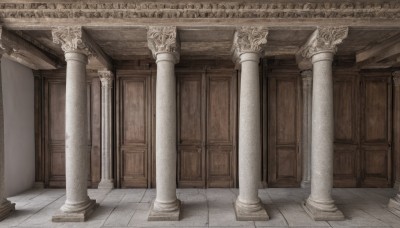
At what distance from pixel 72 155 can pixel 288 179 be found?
5789 millimetres

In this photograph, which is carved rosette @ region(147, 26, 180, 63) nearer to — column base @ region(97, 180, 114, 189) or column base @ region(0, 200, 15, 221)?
column base @ region(97, 180, 114, 189)

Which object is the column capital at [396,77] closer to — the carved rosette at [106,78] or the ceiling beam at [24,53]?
the carved rosette at [106,78]

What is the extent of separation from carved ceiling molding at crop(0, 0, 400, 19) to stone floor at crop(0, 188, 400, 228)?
405 centimetres

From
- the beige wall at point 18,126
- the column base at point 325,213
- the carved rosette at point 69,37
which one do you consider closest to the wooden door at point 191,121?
the carved rosette at point 69,37

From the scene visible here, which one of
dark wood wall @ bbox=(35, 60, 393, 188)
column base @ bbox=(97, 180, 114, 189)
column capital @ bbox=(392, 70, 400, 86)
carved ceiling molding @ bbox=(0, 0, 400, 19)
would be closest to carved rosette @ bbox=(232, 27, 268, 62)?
carved ceiling molding @ bbox=(0, 0, 400, 19)

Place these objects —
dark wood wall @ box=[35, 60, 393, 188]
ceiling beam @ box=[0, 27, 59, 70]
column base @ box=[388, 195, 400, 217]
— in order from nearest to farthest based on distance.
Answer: ceiling beam @ box=[0, 27, 59, 70], column base @ box=[388, 195, 400, 217], dark wood wall @ box=[35, 60, 393, 188]

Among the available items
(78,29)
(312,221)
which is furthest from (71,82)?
(312,221)

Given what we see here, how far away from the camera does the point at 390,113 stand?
6871mm

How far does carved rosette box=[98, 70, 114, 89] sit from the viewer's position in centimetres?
673

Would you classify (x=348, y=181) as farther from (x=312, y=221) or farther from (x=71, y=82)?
(x=71, y=82)

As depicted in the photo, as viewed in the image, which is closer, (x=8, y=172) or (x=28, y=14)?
(x=28, y=14)

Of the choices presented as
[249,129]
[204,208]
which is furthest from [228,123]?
[204,208]

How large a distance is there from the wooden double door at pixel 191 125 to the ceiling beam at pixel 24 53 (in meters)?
1.92

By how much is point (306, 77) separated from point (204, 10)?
3.89 m
